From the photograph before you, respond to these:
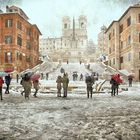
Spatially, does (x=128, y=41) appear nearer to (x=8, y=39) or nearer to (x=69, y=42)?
(x=8, y=39)

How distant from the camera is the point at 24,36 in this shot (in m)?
59.2

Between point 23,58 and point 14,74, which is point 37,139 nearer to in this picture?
point 14,74

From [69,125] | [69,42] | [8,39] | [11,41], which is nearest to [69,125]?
[69,125]

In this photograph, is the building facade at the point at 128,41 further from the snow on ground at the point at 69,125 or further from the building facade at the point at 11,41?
the snow on ground at the point at 69,125

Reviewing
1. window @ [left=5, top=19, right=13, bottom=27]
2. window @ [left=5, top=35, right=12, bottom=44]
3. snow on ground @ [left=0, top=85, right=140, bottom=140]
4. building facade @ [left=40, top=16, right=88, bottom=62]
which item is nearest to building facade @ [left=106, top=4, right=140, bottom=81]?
window @ [left=5, top=19, right=13, bottom=27]

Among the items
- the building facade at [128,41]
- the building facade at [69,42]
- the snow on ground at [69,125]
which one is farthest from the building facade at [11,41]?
the building facade at [69,42]

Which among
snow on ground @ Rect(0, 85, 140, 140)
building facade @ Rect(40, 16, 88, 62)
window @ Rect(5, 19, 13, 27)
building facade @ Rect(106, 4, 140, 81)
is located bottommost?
snow on ground @ Rect(0, 85, 140, 140)

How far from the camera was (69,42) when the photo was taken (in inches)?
5832

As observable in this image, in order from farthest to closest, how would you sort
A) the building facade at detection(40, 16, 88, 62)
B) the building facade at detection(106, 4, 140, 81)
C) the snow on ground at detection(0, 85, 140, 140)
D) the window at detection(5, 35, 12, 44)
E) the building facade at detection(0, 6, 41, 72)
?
the building facade at detection(40, 16, 88, 62) → the window at detection(5, 35, 12, 44) → the building facade at detection(0, 6, 41, 72) → the building facade at detection(106, 4, 140, 81) → the snow on ground at detection(0, 85, 140, 140)

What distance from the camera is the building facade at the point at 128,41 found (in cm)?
4825

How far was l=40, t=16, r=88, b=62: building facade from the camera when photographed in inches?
5003

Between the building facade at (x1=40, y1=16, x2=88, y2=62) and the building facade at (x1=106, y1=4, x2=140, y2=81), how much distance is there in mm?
64593

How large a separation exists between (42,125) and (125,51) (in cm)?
4443

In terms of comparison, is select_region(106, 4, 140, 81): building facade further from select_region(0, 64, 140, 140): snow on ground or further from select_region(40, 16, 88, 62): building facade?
select_region(40, 16, 88, 62): building facade
